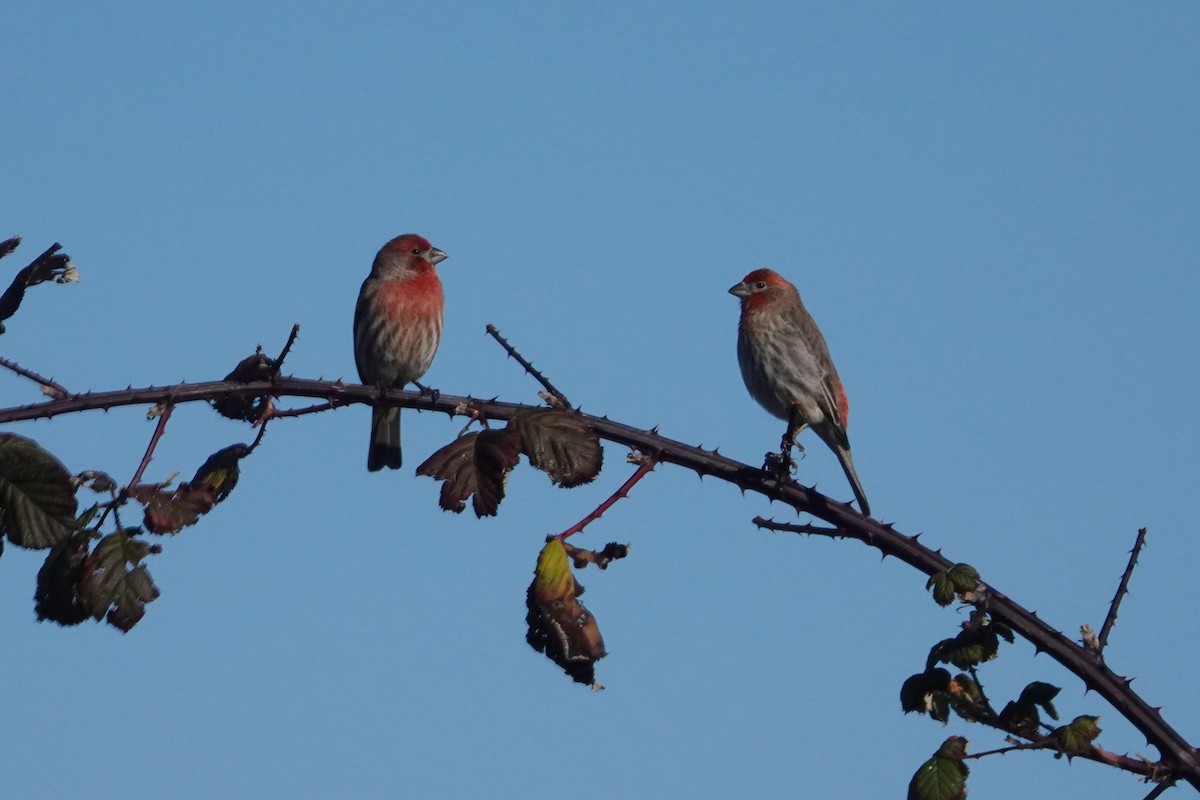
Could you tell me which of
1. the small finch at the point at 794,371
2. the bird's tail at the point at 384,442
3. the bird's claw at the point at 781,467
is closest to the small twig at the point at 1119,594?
the bird's claw at the point at 781,467

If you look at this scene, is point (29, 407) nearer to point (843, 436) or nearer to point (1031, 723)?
point (1031, 723)

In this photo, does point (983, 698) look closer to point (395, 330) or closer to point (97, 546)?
point (97, 546)

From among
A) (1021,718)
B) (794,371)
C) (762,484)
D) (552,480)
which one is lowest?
(1021,718)

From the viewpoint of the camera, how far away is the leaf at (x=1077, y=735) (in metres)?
2.52

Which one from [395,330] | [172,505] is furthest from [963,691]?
[395,330]

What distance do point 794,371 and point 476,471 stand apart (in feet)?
18.4

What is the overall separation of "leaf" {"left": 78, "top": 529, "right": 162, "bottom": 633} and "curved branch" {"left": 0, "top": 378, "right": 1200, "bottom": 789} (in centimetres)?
31

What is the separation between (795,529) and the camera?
9.41ft

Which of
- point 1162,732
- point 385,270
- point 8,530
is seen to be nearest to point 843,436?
point 385,270

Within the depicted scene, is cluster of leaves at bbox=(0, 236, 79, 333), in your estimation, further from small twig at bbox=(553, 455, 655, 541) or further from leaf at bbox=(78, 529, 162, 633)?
small twig at bbox=(553, 455, 655, 541)

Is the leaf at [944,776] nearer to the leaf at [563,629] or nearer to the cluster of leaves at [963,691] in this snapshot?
the cluster of leaves at [963,691]

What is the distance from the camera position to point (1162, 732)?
2572mm

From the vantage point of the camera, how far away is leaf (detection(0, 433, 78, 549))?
8.20 feet

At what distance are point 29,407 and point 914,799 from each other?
1.90 meters
